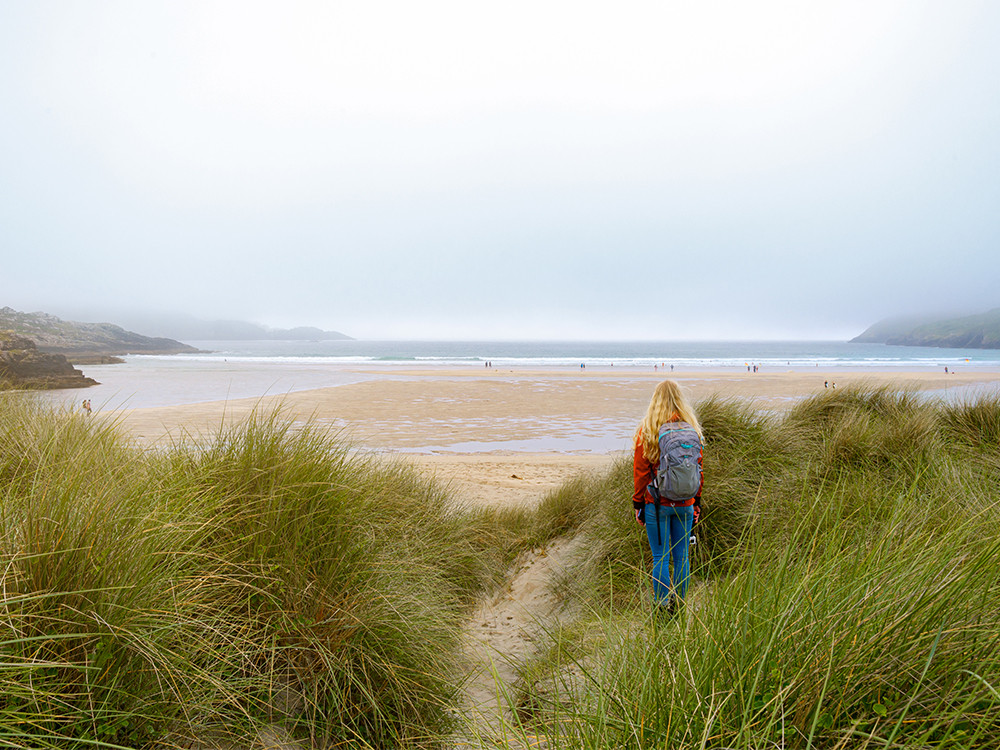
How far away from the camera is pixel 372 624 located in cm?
292

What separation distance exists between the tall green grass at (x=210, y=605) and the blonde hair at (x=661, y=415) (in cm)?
212

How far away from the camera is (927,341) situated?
15862 centimetres

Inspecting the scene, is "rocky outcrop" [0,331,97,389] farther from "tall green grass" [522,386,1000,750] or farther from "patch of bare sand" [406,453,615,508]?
"tall green grass" [522,386,1000,750]

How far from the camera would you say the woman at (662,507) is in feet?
13.8

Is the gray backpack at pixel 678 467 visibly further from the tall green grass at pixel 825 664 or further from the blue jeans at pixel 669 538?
the tall green grass at pixel 825 664

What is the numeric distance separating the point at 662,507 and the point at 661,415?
0.82 meters

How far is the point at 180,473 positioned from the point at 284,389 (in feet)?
106

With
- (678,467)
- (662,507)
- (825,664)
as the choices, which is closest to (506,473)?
(662,507)

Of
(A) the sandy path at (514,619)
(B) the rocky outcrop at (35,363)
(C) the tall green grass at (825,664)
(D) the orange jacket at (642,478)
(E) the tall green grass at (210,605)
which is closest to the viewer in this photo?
(C) the tall green grass at (825,664)

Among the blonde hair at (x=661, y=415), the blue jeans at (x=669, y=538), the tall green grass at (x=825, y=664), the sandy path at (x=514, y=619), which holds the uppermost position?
the blonde hair at (x=661, y=415)

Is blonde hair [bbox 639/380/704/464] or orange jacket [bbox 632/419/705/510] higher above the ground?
blonde hair [bbox 639/380/704/464]

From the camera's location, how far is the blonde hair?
175 inches

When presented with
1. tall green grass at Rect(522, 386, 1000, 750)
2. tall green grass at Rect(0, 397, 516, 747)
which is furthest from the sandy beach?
tall green grass at Rect(522, 386, 1000, 750)

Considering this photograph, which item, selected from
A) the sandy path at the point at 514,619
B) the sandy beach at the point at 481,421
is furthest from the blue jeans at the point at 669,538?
the sandy beach at the point at 481,421
